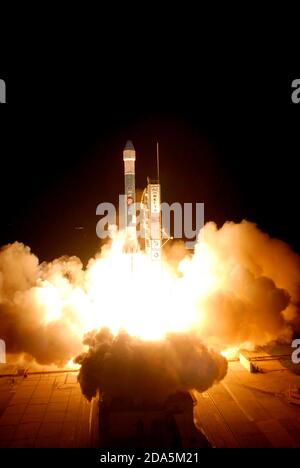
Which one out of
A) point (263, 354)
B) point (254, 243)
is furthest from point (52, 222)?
point (263, 354)

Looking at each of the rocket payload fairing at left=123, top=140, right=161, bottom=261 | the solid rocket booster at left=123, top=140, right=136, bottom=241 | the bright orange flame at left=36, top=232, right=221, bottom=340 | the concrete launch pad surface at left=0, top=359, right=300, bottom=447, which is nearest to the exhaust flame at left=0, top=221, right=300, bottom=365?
the bright orange flame at left=36, top=232, right=221, bottom=340

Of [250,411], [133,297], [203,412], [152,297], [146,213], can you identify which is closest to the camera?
[203,412]

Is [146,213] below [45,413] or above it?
above

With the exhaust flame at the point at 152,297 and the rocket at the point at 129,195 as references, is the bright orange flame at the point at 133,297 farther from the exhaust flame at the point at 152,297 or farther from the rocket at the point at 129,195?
the rocket at the point at 129,195

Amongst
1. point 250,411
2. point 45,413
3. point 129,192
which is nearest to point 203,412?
point 250,411

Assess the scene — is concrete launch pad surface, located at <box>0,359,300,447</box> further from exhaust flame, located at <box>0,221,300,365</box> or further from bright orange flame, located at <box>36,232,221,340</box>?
bright orange flame, located at <box>36,232,221,340</box>

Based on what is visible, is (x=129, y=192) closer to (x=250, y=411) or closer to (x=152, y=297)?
(x=152, y=297)

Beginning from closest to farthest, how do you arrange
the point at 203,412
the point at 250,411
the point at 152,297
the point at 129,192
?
the point at 203,412 < the point at 250,411 < the point at 129,192 < the point at 152,297

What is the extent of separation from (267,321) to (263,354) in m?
2.33

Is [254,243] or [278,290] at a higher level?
[254,243]

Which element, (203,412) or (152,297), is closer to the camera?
(203,412)

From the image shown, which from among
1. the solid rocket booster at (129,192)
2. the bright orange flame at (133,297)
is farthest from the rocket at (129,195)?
the bright orange flame at (133,297)

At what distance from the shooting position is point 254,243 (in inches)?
1006
